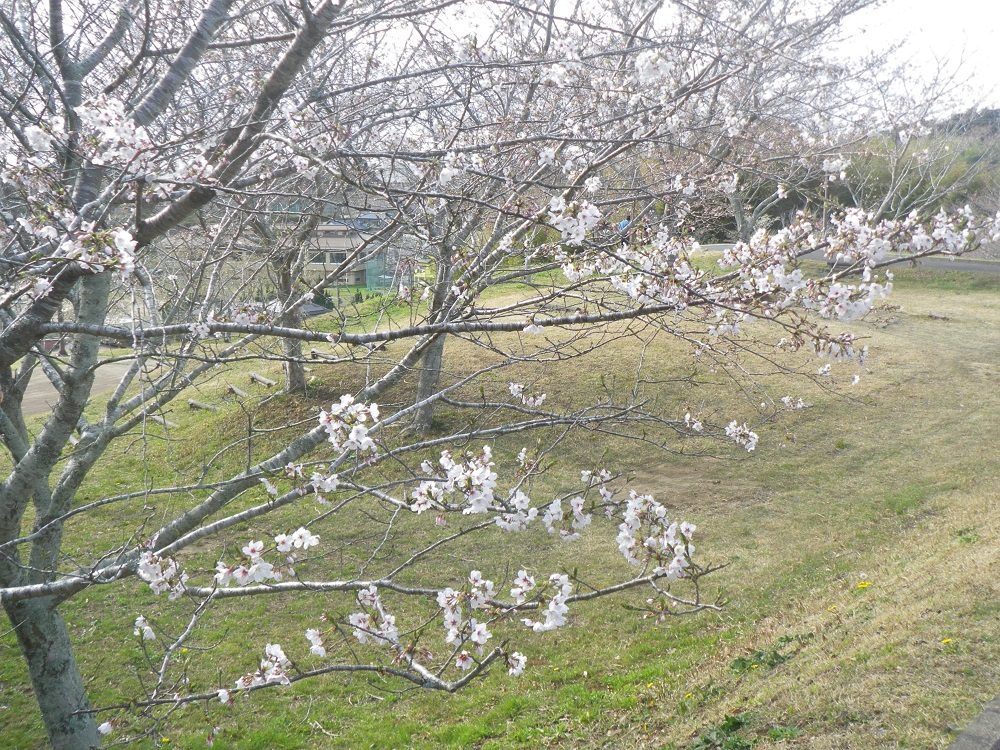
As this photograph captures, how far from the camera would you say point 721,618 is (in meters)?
5.91

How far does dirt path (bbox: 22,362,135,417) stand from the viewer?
14.2m

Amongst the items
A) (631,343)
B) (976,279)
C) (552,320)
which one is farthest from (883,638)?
(976,279)

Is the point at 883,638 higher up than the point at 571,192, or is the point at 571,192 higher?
the point at 571,192

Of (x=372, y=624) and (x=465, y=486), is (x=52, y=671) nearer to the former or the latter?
(x=372, y=624)

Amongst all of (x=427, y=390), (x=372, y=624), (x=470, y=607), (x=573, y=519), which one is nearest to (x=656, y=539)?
(x=573, y=519)

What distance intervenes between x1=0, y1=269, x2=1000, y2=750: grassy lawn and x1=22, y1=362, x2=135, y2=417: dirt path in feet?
16.1

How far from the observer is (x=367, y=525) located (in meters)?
8.33

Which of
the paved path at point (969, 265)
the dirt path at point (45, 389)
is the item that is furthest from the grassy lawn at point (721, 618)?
the paved path at point (969, 265)

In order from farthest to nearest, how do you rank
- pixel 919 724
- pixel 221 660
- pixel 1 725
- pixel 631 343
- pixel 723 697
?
pixel 631 343 < pixel 221 660 < pixel 1 725 < pixel 723 697 < pixel 919 724

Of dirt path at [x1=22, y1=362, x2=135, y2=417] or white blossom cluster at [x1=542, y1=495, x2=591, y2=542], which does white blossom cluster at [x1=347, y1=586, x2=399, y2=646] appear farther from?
dirt path at [x1=22, y1=362, x2=135, y2=417]

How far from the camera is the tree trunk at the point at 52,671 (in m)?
3.87

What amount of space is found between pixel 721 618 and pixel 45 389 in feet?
55.3

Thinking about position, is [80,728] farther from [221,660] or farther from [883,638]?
[883,638]

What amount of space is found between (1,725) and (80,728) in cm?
182
